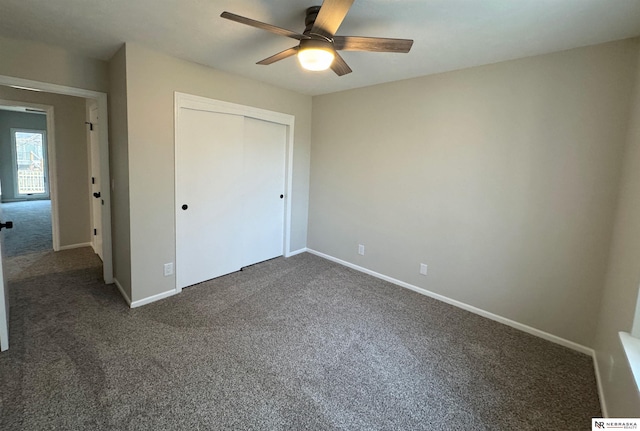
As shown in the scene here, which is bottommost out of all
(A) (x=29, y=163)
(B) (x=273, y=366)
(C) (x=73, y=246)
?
(B) (x=273, y=366)

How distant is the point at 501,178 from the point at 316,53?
6.63 ft

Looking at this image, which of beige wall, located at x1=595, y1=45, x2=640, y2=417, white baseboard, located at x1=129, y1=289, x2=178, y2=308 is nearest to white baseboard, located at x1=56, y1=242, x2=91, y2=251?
white baseboard, located at x1=129, y1=289, x2=178, y2=308

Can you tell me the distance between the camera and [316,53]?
1.78 m

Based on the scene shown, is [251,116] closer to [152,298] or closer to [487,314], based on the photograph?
[152,298]

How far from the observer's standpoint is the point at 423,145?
3152 millimetres

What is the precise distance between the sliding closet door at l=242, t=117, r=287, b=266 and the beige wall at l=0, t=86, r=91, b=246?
2673 mm

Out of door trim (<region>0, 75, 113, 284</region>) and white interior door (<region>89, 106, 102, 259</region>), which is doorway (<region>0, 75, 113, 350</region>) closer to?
door trim (<region>0, 75, 113, 284</region>)

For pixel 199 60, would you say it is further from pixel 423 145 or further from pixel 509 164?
pixel 509 164

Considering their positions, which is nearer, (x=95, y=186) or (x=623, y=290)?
(x=623, y=290)

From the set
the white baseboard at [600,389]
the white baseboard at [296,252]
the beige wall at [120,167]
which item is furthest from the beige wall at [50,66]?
the white baseboard at [600,389]

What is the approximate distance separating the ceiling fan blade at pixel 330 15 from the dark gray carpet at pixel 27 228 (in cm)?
491

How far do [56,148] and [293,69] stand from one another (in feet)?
11.8

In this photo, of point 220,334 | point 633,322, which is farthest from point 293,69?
point 633,322

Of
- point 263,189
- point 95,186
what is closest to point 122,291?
point 95,186
